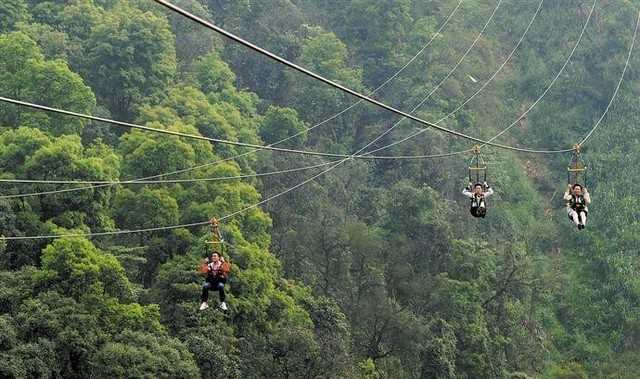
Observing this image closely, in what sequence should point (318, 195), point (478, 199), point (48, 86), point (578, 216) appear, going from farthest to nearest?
point (318, 195) < point (48, 86) < point (478, 199) < point (578, 216)

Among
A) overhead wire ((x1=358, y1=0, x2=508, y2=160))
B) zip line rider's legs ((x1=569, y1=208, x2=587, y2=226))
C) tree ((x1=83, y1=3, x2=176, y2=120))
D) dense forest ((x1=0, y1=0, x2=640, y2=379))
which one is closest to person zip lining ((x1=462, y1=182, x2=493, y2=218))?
zip line rider's legs ((x1=569, y1=208, x2=587, y2=226))

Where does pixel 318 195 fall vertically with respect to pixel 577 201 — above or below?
above

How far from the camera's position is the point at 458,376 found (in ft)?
113

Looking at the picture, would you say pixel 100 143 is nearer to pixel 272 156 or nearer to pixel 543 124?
pixel 272 156

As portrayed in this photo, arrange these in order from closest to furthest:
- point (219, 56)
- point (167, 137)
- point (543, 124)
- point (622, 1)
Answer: point (167, 137) → point (219, 56) → point (543, 124) → point (622, 1)

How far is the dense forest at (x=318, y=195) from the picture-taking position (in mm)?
27172

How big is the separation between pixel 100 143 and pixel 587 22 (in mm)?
31035

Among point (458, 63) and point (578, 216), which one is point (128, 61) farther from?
point (578, 216)

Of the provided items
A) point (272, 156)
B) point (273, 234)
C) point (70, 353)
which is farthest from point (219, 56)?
point (70, 353)

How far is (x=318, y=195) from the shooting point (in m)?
40.0

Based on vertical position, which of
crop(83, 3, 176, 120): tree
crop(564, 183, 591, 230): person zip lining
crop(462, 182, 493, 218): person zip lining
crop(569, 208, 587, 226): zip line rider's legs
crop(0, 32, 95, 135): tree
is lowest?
crop(462, 182, 493, 218): person zip lining

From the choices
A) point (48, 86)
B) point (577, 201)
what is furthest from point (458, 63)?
point (577, 201)

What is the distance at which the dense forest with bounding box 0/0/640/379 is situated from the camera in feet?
89.1

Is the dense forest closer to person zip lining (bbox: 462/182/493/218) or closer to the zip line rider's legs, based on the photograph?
person zip lining (bbox: 462/182/493/218)
